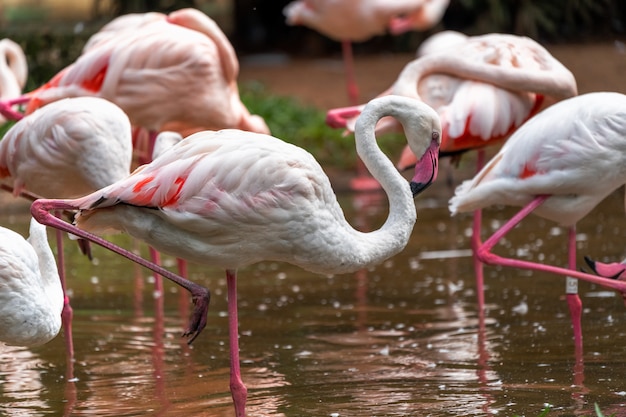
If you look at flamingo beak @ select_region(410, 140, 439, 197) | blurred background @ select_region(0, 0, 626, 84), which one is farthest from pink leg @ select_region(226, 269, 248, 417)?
blurred background @ select_region(0, 0, 626, 84)

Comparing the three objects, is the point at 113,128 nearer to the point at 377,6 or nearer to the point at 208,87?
the point at 208,87

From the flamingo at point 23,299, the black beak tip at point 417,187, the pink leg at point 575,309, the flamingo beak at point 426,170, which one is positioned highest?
the flamingo beak at point 426,170

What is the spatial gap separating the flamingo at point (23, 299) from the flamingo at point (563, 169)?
1.90 meters

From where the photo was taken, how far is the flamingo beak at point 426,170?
4359 mm

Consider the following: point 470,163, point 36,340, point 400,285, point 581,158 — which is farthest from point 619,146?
point 470,163

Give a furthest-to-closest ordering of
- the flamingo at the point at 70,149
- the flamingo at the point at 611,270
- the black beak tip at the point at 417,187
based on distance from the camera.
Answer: the flamingo at the point at 70,149 → the flamingo at the point at 611,270 → the black beak tip at the point at 417,187

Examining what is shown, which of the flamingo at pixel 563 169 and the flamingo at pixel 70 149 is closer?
the flamingo at pixel 563 169

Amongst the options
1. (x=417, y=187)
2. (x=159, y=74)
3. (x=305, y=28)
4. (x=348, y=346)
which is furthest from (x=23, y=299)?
(x=305, y=28)

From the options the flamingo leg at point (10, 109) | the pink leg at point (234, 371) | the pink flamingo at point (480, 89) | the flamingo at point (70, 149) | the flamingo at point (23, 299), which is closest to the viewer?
the flamingo at point (23, 299)

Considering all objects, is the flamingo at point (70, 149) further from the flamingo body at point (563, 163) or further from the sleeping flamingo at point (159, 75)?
the flamingo body at point (563, 163)

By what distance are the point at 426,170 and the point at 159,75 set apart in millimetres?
2401

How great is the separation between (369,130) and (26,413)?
5.25ft

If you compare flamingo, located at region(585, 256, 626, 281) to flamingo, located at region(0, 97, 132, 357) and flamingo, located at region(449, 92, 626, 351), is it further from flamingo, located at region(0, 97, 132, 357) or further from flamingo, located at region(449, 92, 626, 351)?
flamingo, located at region(0, 97, 132, 357)

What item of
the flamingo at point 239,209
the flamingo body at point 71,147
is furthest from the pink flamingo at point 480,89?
the flamingo at point 239,209
